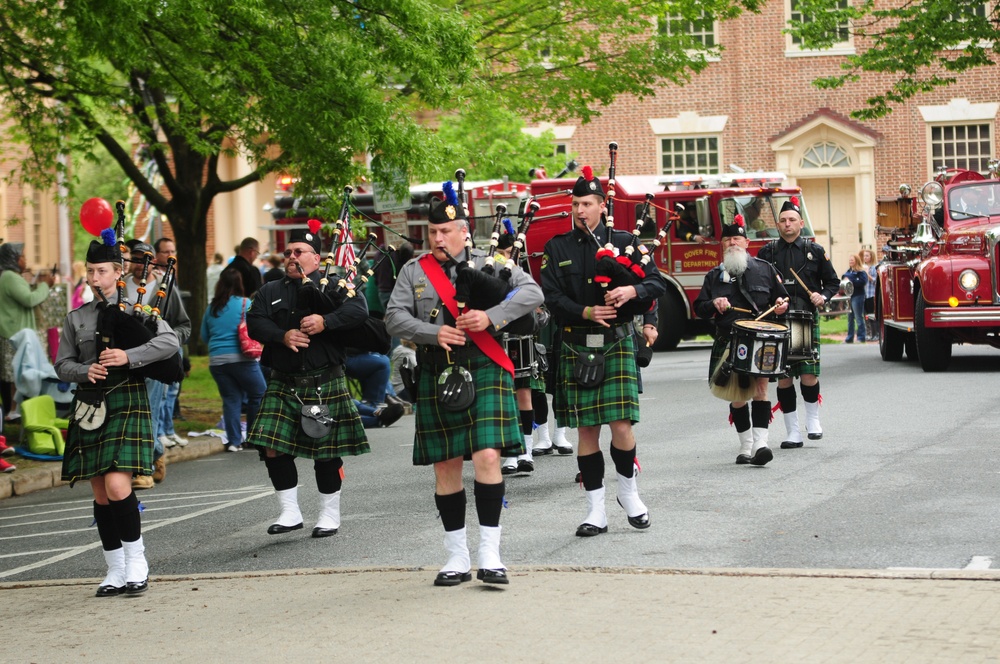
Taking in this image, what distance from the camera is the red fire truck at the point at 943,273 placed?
54.6 feet

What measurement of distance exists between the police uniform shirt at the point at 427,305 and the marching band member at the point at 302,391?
139 centimetres

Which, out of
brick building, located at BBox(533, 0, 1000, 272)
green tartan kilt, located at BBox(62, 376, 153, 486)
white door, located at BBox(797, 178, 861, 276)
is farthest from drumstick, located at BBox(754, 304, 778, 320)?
white door, located at BBox(797, 178, 861, 276)

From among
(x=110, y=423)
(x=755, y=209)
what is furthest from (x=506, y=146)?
(x=110, y=423)

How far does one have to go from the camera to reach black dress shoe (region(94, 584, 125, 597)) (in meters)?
7.22

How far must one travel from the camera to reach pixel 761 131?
113 ft

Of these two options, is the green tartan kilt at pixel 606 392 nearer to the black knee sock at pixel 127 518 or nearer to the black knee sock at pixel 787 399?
the black knee sock at pixel 127 518

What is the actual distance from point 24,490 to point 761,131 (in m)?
25.5

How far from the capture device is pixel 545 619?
595 cm

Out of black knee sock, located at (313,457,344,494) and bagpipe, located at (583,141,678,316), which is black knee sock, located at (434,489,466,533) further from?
black knee sock, located at (313,457,344,494)

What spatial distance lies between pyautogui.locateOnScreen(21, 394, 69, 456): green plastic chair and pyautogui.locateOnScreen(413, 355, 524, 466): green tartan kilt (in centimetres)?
702

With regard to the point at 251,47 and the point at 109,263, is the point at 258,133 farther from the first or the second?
the point at 109,263

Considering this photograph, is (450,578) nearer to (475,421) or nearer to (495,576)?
(495,576)

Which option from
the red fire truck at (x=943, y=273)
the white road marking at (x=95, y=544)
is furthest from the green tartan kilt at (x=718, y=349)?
the red fire truck at (x=943, y=273)

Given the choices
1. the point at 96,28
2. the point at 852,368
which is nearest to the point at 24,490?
the point at 96,28
